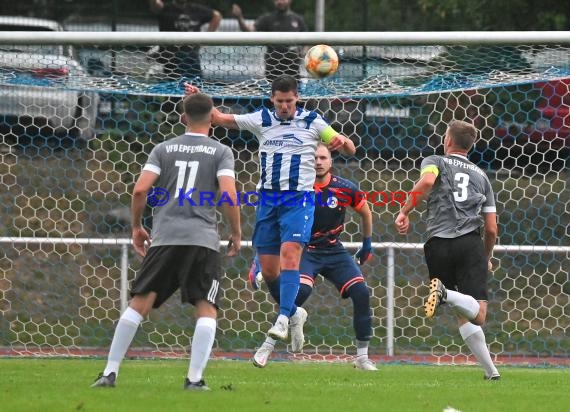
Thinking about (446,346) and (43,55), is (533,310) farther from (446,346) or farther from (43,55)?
(43,55)

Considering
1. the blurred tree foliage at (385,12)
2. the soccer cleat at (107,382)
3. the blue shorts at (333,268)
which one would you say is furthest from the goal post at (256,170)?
the blurred tree foliage at (385,12)

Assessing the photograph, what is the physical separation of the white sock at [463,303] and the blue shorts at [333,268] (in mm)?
1644

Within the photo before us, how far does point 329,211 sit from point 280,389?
253 centimetres

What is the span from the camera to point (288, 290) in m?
9.34

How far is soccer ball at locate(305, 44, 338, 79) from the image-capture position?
32.1 feet

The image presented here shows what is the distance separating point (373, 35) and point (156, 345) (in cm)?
379

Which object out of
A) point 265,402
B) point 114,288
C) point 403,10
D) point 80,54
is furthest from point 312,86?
point 403,10

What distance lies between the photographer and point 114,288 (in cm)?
1322

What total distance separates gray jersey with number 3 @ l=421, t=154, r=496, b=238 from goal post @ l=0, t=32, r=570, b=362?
2445mm

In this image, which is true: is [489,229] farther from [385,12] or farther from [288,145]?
[385,12]

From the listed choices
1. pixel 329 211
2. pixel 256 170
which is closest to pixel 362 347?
pixel 329 211

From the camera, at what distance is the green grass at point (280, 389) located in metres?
7.25

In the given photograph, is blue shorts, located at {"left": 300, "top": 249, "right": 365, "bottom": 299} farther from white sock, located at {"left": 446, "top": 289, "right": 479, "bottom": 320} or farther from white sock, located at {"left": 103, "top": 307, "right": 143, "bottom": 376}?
white sock, located at {"left": 103, "top": 307, "right": 143, "bottom": 376}

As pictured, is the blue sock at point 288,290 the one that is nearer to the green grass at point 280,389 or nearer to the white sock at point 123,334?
the green grass at point 280,389
